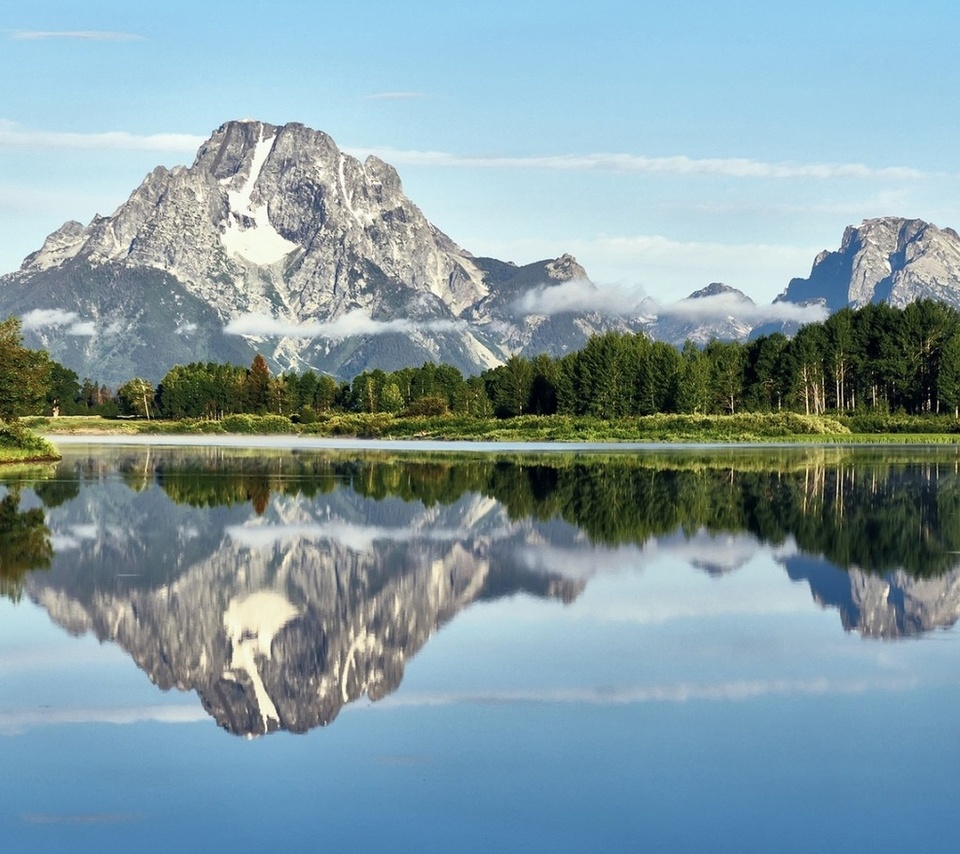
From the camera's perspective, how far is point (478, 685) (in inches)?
643

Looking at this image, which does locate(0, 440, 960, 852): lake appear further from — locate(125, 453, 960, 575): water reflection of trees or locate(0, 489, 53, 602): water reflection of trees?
locate(125, 453, 960, 575): water reflection of trees

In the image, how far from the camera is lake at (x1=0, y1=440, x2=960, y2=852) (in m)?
11.3

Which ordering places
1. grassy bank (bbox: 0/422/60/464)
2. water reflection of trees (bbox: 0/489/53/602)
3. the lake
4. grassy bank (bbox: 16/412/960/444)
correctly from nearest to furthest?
the lake
water reflection of trees (bbox: 0/489/53/602)
grassy bank (bbox: 0/422/60/464)
grassy bank (bbox: 16/412/960/444)

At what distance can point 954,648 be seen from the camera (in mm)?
18797

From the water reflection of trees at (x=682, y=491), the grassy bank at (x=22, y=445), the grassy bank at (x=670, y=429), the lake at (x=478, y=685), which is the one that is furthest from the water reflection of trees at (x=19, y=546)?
the grassy bank at (x=670, y=429)

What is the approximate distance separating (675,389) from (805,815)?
131981mm

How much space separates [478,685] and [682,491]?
33.8 meters

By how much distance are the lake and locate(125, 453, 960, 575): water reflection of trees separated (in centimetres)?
44

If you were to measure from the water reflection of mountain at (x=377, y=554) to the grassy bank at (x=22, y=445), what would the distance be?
61.3ft

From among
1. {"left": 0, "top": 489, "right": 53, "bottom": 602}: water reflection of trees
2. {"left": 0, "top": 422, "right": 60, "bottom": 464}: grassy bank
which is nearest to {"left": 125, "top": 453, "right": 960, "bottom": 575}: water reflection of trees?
{"left": 0, "top": 489, "right": 53, "bottom": 602}: water reflection of trees

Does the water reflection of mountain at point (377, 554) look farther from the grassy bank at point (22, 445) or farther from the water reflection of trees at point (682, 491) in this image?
the grassy bank at point (22, 445)

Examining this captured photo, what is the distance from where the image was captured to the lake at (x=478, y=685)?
1134 centimetres

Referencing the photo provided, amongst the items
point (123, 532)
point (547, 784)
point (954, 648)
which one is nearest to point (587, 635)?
A: point (954, 648)

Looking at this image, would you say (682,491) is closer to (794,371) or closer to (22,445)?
(22,445)
